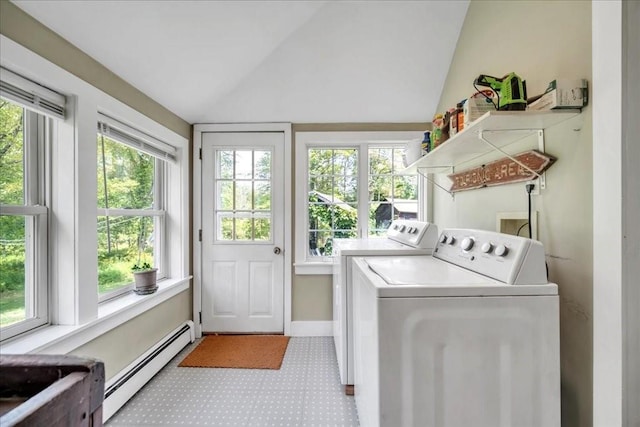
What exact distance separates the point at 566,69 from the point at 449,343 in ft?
3.67

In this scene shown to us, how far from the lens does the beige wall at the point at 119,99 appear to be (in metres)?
1.20

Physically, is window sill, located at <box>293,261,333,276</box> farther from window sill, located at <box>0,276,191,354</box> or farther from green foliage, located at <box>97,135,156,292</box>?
green foliage, located at <box>97,135,156,292</box>

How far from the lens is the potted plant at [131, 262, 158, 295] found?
2.01 metres

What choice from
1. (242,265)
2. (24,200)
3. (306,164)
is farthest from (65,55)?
(242,265)

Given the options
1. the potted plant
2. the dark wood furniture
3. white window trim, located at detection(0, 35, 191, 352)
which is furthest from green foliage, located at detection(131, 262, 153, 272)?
the dark wood furniture

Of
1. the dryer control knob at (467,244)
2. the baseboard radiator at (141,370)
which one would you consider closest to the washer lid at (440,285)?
the dryer control knob at (467,244)

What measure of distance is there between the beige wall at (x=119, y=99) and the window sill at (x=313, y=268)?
1009 mm

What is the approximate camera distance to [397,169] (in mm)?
2738

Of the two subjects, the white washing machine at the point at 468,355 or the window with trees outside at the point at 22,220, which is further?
the window with trees outside at the point at 22,220

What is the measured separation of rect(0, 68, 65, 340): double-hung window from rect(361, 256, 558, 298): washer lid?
5.10 ft

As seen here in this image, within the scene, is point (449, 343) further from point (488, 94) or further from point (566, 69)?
point (566, 69)

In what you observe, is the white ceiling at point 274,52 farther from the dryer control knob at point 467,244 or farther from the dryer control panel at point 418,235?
the dryer control knob at point 467,244

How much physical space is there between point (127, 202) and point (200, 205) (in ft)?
2.30

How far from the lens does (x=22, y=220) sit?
1.34m
